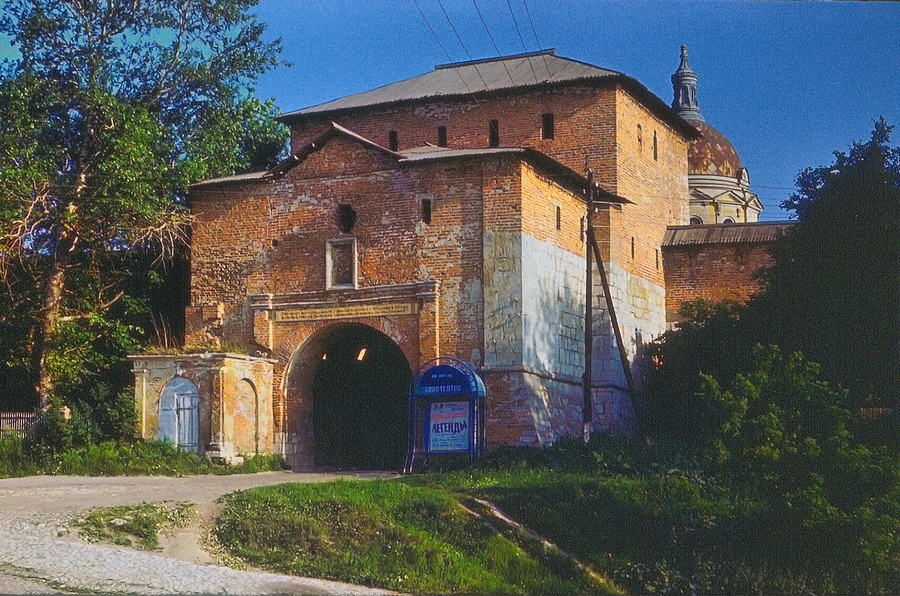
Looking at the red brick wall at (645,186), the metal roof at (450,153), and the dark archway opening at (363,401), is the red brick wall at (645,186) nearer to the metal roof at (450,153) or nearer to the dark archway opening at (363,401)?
the metal roof at (450,153)

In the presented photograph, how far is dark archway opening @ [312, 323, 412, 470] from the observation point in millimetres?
28953

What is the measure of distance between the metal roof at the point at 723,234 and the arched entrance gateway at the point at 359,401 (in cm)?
833

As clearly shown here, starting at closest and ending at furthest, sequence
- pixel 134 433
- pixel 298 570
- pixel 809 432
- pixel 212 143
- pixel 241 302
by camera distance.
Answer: pixel 298 570 → pixel 809 432 → pixel 134 433 → pixel 241 302 → pixel 212 143

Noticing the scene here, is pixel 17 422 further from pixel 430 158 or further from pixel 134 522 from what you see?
pixel 134 522

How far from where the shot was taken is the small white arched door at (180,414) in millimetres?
25922

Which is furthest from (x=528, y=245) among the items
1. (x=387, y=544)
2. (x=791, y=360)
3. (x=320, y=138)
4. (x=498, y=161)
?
(x=387, y=544)

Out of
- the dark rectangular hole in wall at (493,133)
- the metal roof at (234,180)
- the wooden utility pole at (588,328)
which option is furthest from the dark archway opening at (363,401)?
the dark rectangular hole in wall at (493,133)

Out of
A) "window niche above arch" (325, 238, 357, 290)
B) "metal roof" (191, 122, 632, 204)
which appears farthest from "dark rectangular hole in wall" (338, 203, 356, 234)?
"metal roof" (191, 122, 632, 204)

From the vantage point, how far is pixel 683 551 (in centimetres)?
1977

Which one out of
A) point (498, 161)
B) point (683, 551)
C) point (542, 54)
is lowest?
point (683, 551)

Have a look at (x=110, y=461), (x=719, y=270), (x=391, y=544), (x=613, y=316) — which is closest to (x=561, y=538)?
(x=391, y=544)

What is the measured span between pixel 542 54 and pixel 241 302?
33.9ft

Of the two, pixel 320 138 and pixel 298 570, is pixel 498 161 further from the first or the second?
pixel 298 570

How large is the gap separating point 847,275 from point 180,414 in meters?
12.8
